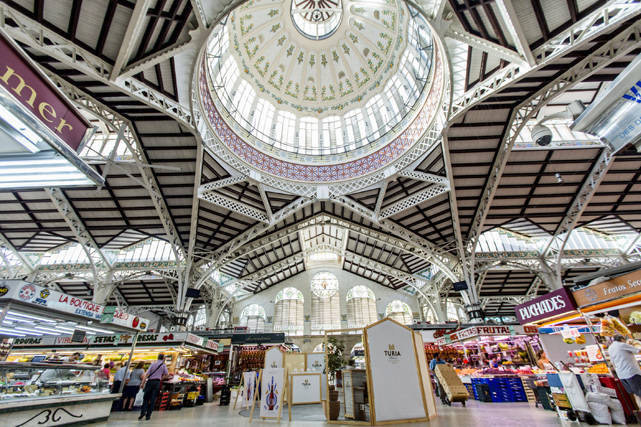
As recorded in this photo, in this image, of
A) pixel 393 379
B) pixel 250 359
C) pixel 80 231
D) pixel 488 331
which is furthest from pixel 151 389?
pixel 250 359

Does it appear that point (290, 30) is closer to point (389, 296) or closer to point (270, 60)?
point (270, 60)

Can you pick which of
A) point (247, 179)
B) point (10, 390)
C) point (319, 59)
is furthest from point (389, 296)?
point (10, 390)

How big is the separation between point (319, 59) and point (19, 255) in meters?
26.8

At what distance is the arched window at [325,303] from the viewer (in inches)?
1204

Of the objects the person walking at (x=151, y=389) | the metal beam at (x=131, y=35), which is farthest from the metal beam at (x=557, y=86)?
the person walking at (x=151, y=389)

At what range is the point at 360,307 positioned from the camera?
103 feet

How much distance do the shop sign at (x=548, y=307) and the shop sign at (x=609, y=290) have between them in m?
0.19

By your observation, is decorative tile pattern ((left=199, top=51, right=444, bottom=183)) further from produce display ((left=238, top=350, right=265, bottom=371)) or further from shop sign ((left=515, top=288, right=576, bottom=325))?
produce display ((left=238, top=350, right=265, bottom=371))

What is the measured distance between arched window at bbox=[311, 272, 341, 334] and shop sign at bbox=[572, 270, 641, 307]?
85.5 feet

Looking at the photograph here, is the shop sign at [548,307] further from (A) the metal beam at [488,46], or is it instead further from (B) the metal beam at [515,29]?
(A) the metal beam at [488,46]

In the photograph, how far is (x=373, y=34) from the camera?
20.9m

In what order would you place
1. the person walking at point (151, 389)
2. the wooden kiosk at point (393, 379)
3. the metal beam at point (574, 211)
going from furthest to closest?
the metal beam at point (574, 211) < the person walking at point (151, 389) < the wooden kiosk at point (393, 379)

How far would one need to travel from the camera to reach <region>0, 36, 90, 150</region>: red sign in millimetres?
3105

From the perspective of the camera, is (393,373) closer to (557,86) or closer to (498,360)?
(557,86)
